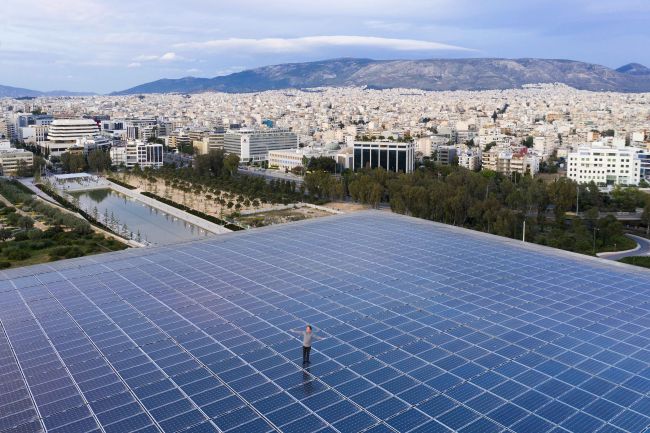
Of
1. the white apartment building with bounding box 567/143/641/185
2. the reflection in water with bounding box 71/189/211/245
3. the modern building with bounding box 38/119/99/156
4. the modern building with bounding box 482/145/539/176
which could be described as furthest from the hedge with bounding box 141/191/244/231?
the modern building with bounding box 38/119/99/156

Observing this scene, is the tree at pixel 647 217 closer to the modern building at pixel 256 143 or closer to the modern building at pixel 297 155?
the modern building at pixel 297 155

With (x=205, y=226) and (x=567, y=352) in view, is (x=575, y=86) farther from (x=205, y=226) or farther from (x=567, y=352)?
(x=567, y=352)

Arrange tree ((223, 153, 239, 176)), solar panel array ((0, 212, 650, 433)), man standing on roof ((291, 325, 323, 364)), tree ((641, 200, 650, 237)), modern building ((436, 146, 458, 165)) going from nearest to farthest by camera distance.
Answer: solar panel array ((0, 212, 650, 433)) < man standing on roof ((291, 325, 323, 364)) < tree ((641, 200, 650, 237)) < tree ((223, 153, 239, 176)) < modern building ((436, 146, 458, 165))

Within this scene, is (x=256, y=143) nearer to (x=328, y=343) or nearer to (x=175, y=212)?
(x=175, y=212)

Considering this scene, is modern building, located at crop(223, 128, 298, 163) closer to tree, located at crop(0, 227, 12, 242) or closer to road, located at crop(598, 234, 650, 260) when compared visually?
tree, located at crop(0, 227, 12, 242)

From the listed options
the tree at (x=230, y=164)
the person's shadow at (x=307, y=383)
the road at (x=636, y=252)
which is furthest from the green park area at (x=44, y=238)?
the road at (x=636, y=252)

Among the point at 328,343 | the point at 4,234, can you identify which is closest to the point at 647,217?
the point at 328,343
